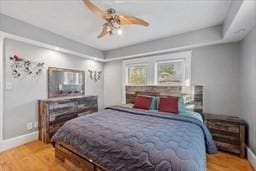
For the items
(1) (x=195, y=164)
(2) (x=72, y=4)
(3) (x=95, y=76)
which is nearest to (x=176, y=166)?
(1) (x=195, y=164)

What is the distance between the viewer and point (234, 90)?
2979 mm

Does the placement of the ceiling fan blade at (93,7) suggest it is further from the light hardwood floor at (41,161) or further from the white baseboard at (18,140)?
the white baseboard at (18,140)

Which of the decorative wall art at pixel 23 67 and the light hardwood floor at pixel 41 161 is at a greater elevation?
the decorative wall art at pixel 23 67

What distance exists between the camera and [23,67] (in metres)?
3.06

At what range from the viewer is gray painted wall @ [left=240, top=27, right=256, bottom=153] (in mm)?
2240

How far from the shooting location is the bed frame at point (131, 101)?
1877 millimetres

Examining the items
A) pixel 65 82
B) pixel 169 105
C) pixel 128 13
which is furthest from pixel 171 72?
pixel 65 82

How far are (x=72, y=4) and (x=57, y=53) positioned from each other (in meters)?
1.90

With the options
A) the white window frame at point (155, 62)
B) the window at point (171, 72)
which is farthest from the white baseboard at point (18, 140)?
the window at point (171, 72)

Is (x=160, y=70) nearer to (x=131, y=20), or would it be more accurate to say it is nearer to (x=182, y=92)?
(x=182, y=92)

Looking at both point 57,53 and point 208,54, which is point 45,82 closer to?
point 57,53

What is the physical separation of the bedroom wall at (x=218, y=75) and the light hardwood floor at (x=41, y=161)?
1.02 metres

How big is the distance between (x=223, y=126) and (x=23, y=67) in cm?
430

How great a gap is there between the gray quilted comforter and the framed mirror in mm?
1702
